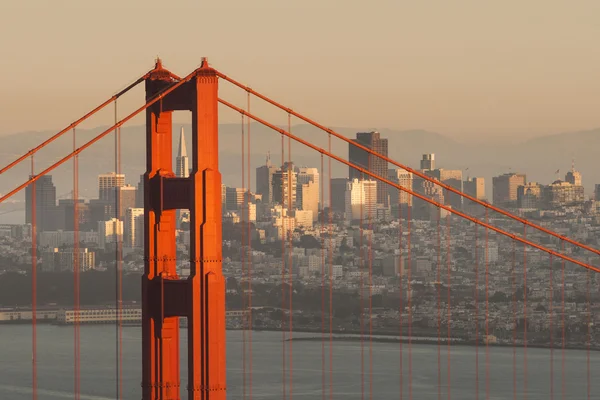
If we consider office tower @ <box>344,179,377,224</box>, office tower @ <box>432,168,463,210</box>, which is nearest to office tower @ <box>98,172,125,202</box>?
office tower @ <box>344,179,377,224</box>

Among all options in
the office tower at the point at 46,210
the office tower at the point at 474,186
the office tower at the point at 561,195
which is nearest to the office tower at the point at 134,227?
the office tower at the point at 46,210

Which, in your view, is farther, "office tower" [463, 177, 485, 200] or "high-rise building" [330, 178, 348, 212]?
"office tower" [463, 177, 485, 200]

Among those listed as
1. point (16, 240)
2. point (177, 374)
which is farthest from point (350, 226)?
point (177, 374)

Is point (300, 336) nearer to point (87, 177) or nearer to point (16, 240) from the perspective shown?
point (16, 240)

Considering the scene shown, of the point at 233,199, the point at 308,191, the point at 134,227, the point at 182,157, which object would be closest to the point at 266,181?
→ the point at 308,191

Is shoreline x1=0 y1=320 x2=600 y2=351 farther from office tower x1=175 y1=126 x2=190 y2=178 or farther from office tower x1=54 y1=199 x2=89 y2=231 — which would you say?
office tower x1=54 y1=199 x2=89 y2=231
